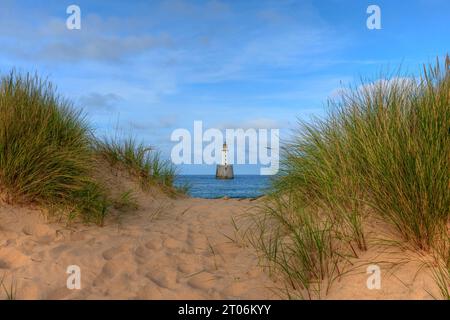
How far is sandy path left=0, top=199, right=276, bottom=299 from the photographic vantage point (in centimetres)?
375

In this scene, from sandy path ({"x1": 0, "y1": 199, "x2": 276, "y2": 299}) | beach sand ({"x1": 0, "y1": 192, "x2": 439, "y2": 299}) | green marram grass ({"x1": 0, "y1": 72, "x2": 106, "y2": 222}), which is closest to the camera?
beach sand ({"x1": 0, "y1": 192, "x2": 439, "y2": 299})

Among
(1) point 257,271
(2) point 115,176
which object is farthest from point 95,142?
(1) point 257,271

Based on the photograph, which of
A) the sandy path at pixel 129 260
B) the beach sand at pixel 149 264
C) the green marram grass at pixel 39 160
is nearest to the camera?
the beach sand at pixel 149 264

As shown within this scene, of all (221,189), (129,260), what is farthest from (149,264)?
(221,189)

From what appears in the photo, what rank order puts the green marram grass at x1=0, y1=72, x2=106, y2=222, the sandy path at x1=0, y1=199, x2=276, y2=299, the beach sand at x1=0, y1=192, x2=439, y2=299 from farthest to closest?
the green marram grass at x1=0, y1=72, x2=106, y2=222 → the sandy path at x1=0, y1=199, x2=276, y2=299 → the beach sand at x1=0, y1=192, x2=439, y2=299

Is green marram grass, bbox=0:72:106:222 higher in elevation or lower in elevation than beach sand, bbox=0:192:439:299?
higher

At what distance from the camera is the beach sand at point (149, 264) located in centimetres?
344

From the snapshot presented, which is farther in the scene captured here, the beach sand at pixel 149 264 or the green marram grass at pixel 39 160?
the green marram grass at pixel 39 160

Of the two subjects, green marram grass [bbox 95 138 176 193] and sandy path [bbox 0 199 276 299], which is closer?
sandy path [bbox 0 199 276 299]

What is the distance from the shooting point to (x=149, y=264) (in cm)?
438

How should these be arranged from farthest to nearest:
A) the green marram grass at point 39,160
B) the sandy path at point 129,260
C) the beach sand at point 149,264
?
the green marram grass at point 39,160 → the sandy path at point 129,260 → the beach sand at point 149,264

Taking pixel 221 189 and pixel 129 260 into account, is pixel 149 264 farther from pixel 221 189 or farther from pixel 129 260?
pixel 221 189

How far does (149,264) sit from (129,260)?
22 cm
